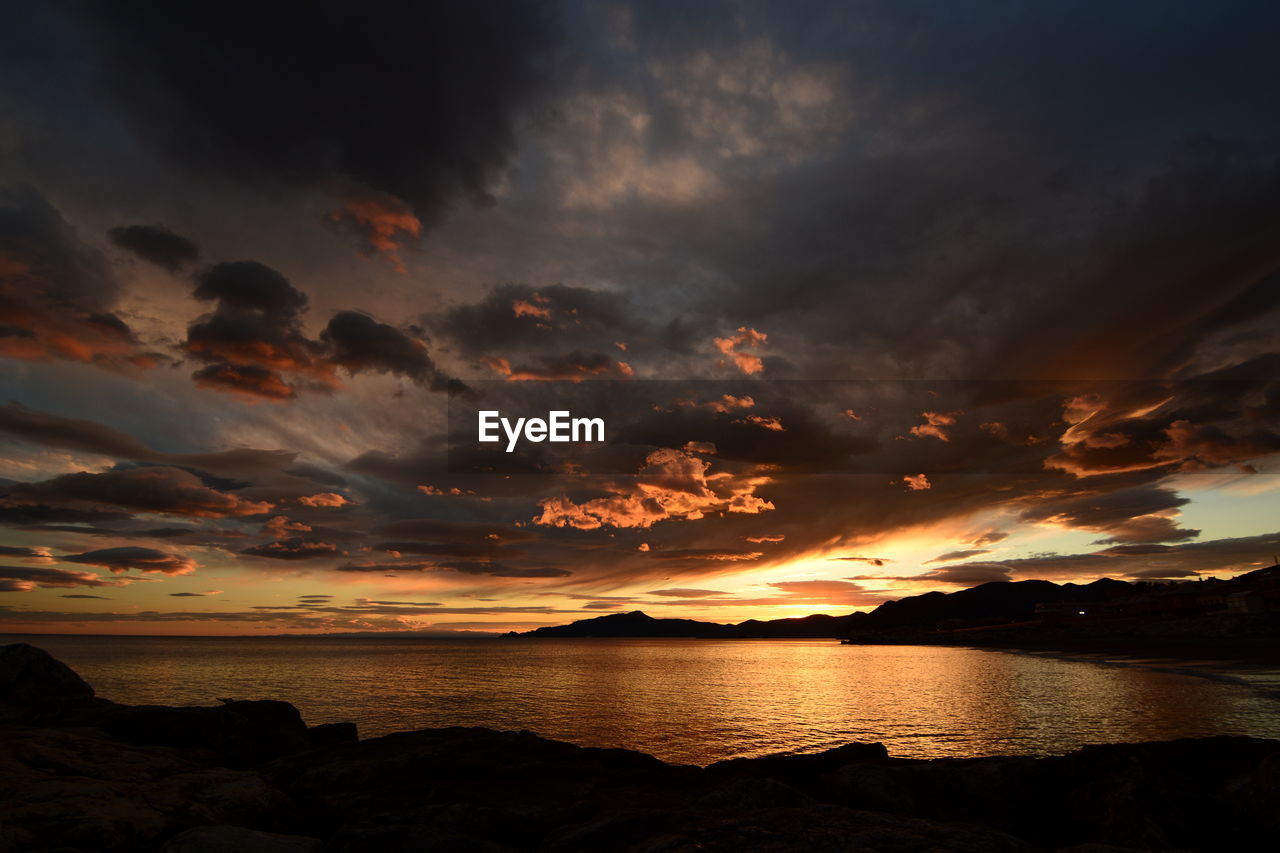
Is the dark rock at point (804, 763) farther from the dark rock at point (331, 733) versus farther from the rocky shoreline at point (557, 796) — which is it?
the dark rock at point (331, 733)

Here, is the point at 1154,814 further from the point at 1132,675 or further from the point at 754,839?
the point at 1132,675

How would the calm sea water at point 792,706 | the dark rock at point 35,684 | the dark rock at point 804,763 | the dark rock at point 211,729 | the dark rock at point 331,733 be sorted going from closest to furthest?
the dark rock at point 804,763 → the dark rock at point 211,729 → the dark rock at point 35,684 → the dark rock at point 331,733 → the calm sea water at point 792,706

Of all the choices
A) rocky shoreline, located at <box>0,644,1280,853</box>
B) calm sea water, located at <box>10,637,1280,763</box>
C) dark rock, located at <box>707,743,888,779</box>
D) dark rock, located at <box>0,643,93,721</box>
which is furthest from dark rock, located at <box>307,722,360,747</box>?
calm sea water, located at <box>10,637,1280,763</box>

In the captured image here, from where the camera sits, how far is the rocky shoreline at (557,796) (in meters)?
11.1

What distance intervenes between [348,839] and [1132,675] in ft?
290

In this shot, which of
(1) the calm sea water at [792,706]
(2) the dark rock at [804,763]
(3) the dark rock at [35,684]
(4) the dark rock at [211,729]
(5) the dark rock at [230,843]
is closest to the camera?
(5) the dark rock at [230,843]

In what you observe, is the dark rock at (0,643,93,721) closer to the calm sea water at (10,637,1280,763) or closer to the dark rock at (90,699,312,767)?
the dark rock at (90,699,312,767)

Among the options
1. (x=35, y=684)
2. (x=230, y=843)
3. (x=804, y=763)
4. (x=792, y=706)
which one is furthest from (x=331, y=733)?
(x=792, y=706)

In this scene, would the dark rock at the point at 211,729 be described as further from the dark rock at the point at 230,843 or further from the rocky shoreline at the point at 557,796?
the dark rock at the point at 230,843

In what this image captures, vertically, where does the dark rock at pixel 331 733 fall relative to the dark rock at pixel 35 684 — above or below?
below

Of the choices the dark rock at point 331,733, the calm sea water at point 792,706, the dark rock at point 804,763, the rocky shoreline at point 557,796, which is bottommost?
the calm sea water at point 792,706

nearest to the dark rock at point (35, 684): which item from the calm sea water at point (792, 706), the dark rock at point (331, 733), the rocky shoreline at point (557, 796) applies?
the rocky shoreline at point (557, 796)

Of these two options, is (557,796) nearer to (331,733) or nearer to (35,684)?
(331,733)

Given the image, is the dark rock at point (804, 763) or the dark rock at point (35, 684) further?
the dark rock at point (35, 684)
